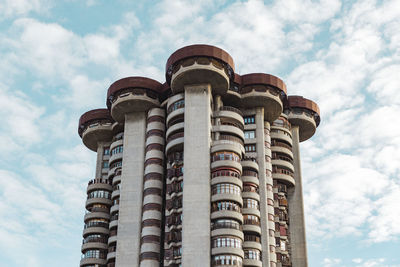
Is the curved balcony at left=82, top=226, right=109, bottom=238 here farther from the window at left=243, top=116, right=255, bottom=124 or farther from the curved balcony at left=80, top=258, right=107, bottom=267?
the window at left=243, top=116, right=255, bottom=124

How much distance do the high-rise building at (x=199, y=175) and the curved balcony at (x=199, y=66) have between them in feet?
0.65

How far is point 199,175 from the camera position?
290ft

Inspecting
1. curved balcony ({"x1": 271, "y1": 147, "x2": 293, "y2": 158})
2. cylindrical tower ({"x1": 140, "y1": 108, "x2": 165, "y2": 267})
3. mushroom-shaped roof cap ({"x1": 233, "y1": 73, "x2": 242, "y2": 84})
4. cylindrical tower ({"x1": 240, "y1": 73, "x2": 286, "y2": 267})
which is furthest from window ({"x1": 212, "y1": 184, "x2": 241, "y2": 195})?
mushroom-shaped roof cap ({"x1": 233, "y1": 73, "x2": 242, "y2": 84})

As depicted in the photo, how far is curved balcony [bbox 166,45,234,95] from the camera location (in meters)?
91.9

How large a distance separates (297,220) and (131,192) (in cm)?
3626

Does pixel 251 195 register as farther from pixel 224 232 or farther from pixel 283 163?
pixel 283 163

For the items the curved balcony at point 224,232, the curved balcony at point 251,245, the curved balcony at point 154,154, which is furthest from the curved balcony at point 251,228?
the curved balcony at point 154,154

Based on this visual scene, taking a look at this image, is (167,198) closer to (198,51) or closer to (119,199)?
(119,199)

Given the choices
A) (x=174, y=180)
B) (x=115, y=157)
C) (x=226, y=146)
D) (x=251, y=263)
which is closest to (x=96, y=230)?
(x=115, y=157)

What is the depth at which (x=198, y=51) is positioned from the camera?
92188 mm

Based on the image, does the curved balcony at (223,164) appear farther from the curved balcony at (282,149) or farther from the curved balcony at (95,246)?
the curved balcony at (95,246)

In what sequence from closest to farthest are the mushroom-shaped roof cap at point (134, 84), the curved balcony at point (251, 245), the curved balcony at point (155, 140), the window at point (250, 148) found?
1. the curved balcony at point (251, 245)
2. the curved balcony at point (155, 140)
3. the mushroom-shaped roof cap at point (134, 84)
4. the window at point (250, 148)

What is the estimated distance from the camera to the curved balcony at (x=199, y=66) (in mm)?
91875

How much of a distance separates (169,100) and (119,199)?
22.8 m
